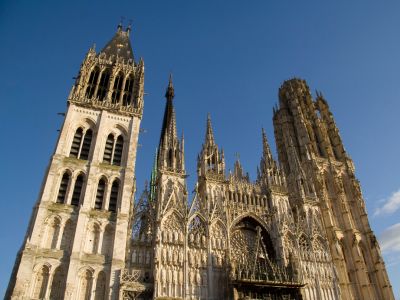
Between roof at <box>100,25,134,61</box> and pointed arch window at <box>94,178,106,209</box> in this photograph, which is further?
roof at <box>100,25,134,61</box>

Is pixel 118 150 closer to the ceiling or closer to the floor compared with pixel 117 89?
closer to the floor

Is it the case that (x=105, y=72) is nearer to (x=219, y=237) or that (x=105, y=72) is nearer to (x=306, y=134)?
(x=219, y=237)

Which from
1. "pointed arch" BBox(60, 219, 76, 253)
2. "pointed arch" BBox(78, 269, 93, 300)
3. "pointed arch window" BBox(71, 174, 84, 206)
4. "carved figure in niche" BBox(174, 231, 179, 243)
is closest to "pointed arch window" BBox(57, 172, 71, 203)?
"pointed arch window" BBox(71, 174, 84, 206)

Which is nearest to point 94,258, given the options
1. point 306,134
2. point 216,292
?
→ point 216,292

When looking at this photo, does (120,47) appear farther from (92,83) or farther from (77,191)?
(77,191)

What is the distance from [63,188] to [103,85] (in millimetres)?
11773

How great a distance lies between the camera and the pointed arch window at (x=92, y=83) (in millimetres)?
31500

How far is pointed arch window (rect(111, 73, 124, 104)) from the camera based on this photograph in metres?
32.0

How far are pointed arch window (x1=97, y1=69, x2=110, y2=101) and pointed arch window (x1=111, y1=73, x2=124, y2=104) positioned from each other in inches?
30.6

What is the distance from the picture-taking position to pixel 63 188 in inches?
990

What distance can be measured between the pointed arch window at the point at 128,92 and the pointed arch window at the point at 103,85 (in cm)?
179

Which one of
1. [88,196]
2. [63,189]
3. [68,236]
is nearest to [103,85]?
[63,189]

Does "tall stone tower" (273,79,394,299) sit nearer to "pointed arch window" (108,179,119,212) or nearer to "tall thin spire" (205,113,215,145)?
"tall thin spire" (205,113,215,145)

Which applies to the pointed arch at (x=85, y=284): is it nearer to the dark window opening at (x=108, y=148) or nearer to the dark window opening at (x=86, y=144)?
the dark window opening at (x=108, y=148)
